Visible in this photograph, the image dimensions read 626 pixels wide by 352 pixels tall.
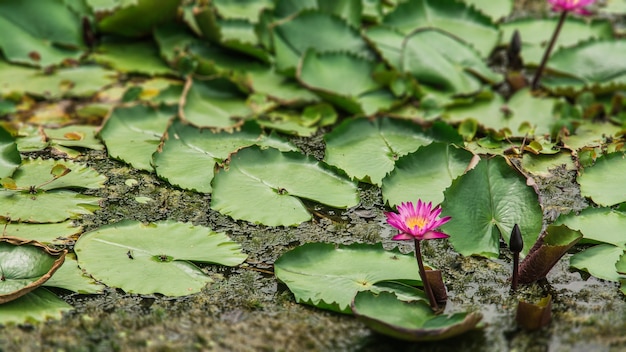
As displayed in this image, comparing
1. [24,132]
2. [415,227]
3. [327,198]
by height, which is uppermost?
[415,227]

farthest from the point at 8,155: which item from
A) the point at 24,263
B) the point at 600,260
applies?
the point at 600,260

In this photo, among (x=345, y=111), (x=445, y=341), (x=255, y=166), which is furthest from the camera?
(x=345, y=111)

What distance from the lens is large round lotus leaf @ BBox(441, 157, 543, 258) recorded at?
2.41 m

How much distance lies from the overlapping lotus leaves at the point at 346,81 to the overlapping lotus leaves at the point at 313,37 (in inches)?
3.5

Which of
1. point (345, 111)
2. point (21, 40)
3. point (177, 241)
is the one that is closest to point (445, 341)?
point (177, 241)

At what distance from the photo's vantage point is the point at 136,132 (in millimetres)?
3213

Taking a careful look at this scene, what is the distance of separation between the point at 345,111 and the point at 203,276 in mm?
1479

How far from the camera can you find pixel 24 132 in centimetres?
329

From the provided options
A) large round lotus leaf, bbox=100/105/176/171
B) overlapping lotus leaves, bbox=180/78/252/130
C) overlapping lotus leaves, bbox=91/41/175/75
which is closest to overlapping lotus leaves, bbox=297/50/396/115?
overlapping lotus leaves, bbox=180/78/252/130

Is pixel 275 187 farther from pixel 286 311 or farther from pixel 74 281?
pixel 74 281

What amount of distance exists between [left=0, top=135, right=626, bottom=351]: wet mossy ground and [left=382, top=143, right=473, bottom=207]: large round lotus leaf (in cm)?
11

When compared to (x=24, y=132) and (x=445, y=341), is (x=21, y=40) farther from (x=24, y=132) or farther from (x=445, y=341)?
(x=445, y=341)

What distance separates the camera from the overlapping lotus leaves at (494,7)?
4.29 meters

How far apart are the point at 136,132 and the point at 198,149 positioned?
14.1 inches
